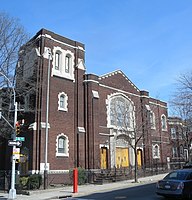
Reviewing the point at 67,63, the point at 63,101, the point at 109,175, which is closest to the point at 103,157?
the point at 109,175

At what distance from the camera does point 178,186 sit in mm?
15211

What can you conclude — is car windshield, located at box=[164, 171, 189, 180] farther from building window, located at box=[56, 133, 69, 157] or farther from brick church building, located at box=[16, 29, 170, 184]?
building window, located at box=[56, 133, 69, 157]

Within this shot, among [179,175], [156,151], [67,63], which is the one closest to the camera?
[179,175]

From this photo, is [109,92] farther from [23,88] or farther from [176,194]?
[176,194]

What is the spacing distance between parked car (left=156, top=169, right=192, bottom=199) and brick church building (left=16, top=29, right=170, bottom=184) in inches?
459

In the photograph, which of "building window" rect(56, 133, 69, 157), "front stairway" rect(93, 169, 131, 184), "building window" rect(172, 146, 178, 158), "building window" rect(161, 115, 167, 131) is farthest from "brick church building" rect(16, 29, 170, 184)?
"building window" rect(172, 146, 178, 158)

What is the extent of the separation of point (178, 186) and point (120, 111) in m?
21.6

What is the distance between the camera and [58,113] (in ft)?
98.5

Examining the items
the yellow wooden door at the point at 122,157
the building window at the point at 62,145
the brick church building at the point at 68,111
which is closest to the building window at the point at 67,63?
the brick church building at the point at 68,111

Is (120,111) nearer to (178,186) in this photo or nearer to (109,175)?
(109,175)

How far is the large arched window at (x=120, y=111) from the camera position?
116 feet

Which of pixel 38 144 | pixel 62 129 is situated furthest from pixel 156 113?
pixel 38 144

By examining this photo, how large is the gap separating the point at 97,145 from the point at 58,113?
5471mm

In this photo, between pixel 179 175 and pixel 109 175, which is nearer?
pixel 179 175
